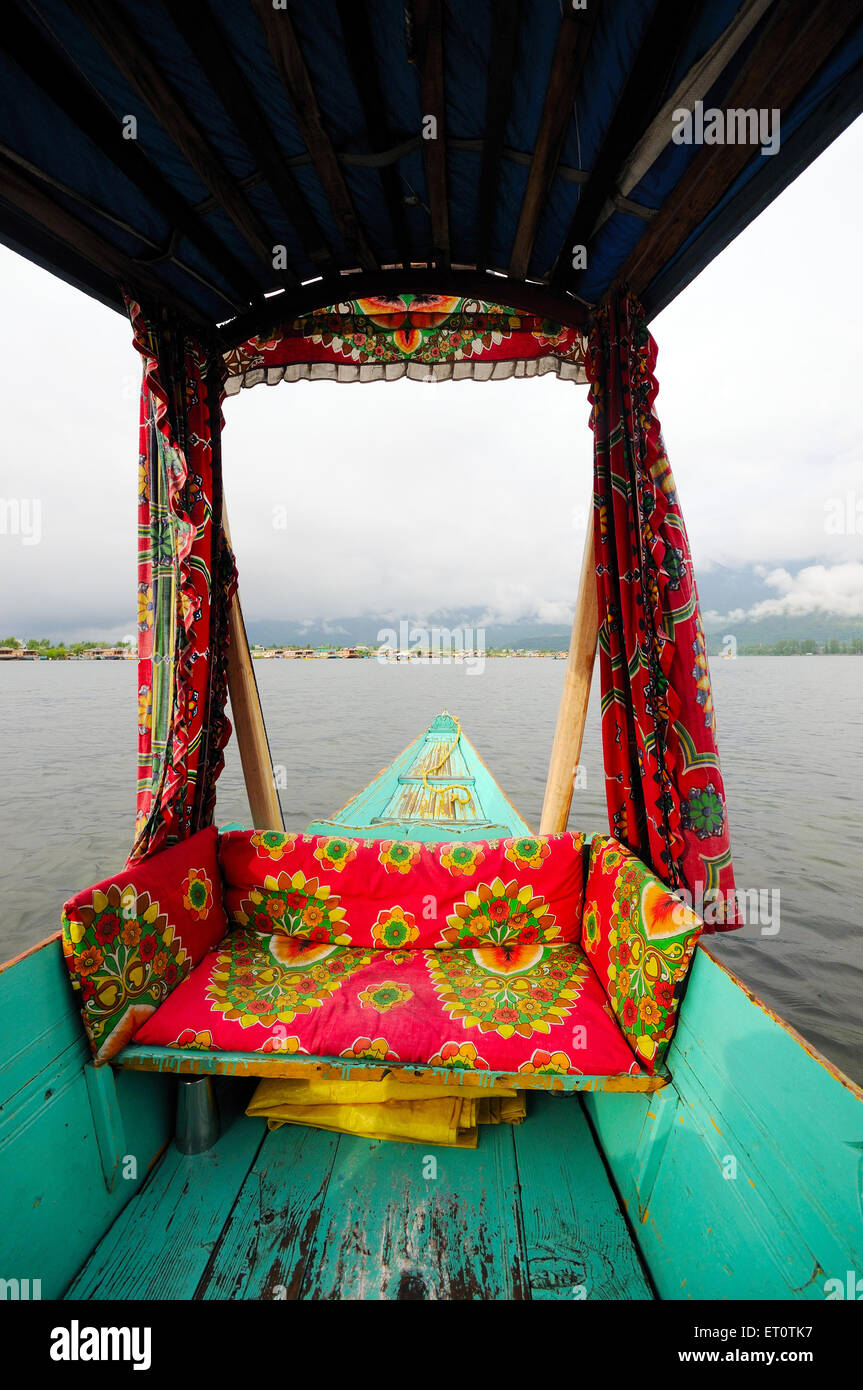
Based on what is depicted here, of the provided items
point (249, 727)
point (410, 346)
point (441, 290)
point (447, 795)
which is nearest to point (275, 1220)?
point (249, 727)

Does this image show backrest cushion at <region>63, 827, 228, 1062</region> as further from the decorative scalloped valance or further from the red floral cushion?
the decorative scalloped valance

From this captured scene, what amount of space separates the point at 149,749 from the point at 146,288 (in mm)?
1669

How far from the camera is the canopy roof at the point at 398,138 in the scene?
1093 millimetres

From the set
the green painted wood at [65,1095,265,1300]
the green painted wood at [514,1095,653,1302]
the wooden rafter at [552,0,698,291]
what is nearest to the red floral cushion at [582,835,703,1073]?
the green painted wood at [514,1095,653,1302]

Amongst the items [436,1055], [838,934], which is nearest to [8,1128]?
[436,1055]

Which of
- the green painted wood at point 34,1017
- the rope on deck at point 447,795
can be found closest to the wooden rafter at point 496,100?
the green painted wood at point 34,1017

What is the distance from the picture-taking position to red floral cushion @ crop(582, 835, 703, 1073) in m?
1.42

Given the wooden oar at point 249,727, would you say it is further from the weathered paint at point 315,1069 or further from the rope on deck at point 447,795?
the rope on deck at point 447,795

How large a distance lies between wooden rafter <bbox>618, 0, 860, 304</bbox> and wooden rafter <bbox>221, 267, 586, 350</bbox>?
18.4 inches

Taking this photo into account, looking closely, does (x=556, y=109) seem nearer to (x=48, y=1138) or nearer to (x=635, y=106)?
(x=635, y=106)

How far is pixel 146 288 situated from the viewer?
73.3 inches

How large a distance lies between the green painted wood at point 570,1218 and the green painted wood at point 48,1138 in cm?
111

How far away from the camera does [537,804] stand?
792 cm
